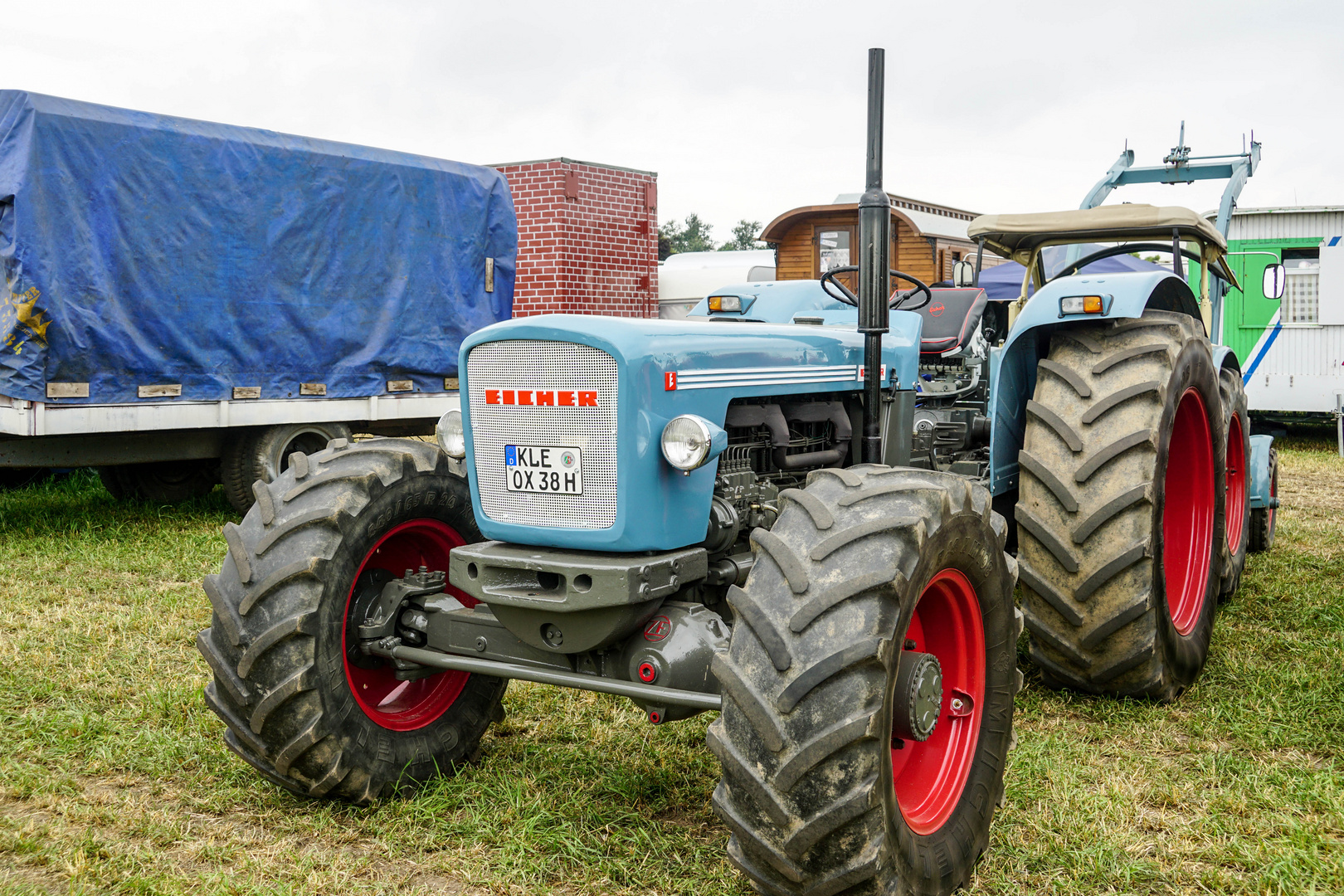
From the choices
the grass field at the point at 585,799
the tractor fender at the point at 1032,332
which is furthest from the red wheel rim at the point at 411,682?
the tractor fender at the point at 1032,332

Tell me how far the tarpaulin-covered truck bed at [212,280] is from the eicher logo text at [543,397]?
5056 millimetres

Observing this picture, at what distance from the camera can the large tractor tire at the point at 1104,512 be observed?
363 centimetres

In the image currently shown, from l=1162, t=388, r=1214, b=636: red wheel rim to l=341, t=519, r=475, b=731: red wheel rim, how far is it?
2.89 metres

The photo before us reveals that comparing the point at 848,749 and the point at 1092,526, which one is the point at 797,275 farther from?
the point at 848,749

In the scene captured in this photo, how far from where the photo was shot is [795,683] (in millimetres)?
2320

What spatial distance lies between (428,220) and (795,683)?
757cm

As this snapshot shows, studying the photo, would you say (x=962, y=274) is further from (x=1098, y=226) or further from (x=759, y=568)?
(x=759, y=568)

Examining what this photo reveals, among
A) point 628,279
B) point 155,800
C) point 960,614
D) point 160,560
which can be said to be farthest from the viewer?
point 628,279

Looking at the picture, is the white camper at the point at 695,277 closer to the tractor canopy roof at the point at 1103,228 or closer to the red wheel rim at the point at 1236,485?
the tractor canopy roof at the point at 1103,228

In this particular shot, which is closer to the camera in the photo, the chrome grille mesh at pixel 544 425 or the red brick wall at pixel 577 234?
the chrome grille mesh at pixel 544 425

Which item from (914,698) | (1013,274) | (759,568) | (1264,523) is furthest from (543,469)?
(1013,274)

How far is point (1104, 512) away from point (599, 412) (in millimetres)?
1816

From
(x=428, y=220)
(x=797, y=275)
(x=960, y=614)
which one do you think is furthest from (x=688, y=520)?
(x=797, y=275)

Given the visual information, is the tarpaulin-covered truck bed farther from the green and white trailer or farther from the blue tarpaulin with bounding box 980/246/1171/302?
the blue tarpaulin with bounding box 980/246/1171/302
